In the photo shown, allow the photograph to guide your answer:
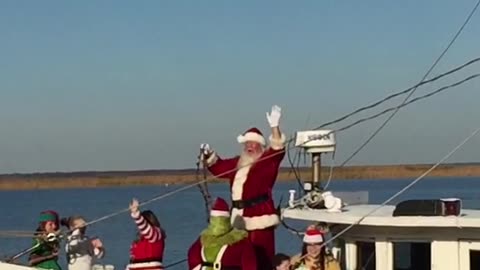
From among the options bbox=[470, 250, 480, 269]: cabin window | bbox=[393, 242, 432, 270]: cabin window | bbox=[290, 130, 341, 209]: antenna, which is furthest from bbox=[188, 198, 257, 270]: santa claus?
bbox=[470, 250, 480, 269]: cabin window

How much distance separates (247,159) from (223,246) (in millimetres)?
1072

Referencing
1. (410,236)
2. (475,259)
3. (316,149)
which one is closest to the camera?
(475,259)

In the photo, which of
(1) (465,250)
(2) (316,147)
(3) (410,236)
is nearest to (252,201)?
(2) (316,147)

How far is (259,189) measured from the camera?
9.69 metres

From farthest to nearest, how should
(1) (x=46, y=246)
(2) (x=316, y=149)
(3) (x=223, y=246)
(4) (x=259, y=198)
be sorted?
(2) (x=316, y=149) < (1) (x=46, y=246) < (4) (x=259, y=198) < (3) (x=223, y=246)

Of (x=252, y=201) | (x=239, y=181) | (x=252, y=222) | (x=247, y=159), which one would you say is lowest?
(x=252, y=222)

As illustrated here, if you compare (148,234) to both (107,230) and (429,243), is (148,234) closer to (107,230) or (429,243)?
(429,243)

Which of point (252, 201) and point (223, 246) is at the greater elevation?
point (252, 201)

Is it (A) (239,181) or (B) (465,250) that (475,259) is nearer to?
(B) (465,250)

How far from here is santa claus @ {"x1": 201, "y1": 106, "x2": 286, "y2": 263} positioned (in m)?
9.60

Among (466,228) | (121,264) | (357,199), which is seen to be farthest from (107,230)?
(466,228)

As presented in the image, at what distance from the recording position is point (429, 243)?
9.50 metres

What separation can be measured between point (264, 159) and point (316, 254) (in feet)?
3.00

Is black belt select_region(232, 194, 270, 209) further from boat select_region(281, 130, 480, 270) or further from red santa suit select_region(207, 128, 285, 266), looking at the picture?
boat select_region(281, 130, 480, 270)
